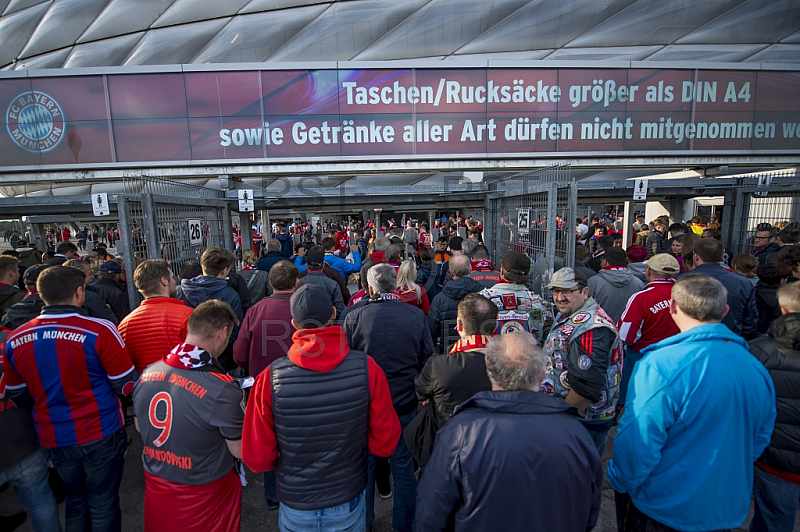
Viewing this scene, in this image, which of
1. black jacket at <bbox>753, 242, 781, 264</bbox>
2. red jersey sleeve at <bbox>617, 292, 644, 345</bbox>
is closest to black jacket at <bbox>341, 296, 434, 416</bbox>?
red jersey sleeve at <bbox>617, 292, 644, 345</bbox>

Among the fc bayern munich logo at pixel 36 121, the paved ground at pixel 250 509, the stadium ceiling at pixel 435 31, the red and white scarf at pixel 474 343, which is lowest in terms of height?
the paved ground at pixel 250 509

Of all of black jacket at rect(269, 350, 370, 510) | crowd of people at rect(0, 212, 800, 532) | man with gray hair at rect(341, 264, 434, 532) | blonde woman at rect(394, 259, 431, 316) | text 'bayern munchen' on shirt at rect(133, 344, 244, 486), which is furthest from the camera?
blonde woman at rect(394, 259, 431, 316)

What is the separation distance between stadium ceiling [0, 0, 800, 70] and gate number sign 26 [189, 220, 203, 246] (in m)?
12.3

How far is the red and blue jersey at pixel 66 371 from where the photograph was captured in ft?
8.29

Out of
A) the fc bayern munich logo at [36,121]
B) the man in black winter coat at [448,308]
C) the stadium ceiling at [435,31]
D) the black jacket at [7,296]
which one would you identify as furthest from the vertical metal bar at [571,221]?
the stadium ceiling at [435,31]

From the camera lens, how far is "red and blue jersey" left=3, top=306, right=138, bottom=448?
2.53m

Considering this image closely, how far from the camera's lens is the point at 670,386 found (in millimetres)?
1896

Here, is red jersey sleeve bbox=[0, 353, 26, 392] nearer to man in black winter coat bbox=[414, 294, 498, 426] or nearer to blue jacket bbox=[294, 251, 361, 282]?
man in black winter coat bbox=[414, 294, 498, 426]

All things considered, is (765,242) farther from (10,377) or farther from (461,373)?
(10,377)

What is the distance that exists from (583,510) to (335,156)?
7.43 m

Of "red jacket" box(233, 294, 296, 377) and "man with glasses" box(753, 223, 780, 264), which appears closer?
"red jacket" box(233, 294, 296, 377)

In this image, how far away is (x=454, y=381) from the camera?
89.0 inches

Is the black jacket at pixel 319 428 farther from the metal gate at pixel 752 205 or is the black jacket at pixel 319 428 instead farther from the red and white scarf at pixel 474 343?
the metal gate at pixel 752 205

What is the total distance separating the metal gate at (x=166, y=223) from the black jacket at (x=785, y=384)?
5582 millimetres
